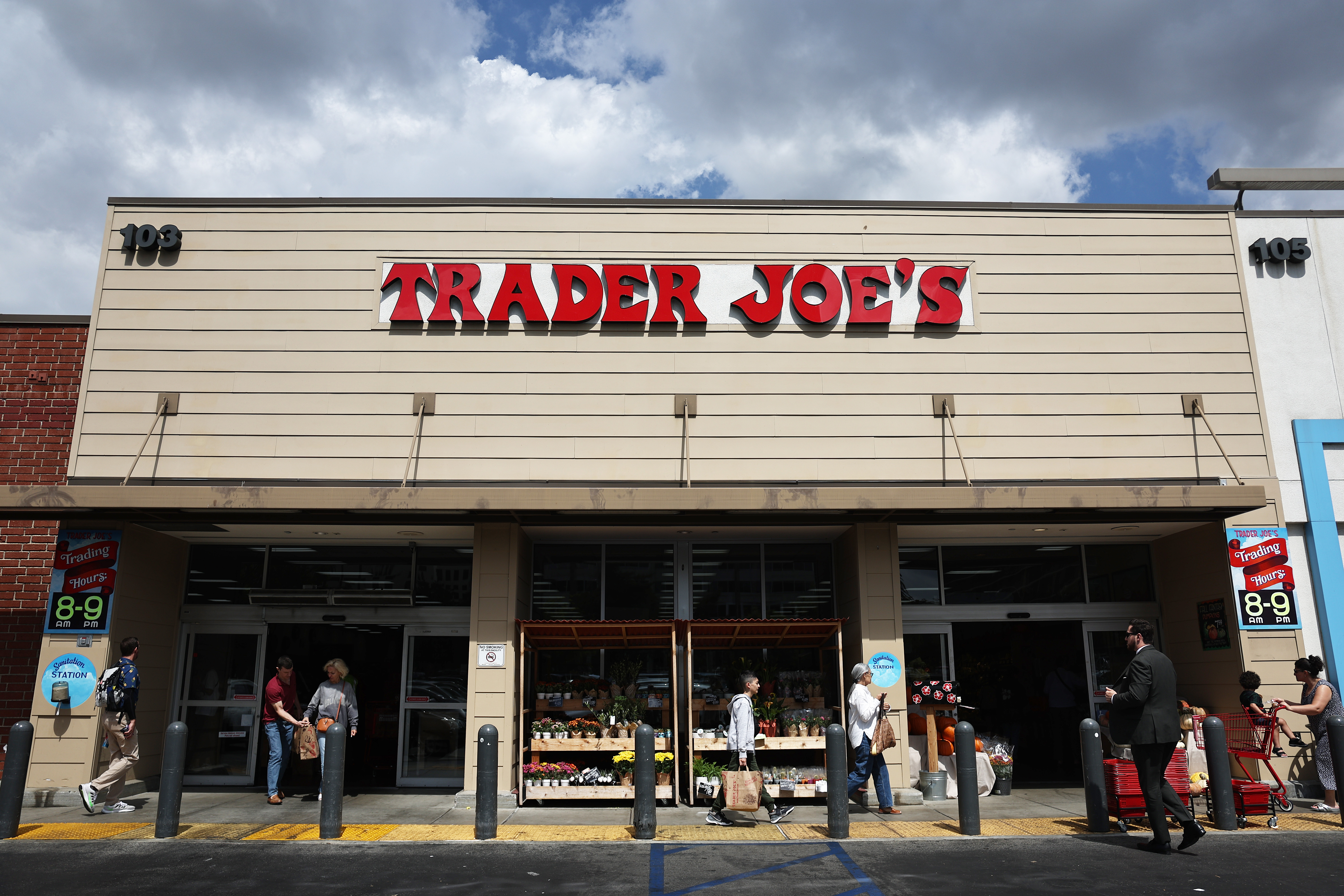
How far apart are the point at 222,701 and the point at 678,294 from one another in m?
8.64

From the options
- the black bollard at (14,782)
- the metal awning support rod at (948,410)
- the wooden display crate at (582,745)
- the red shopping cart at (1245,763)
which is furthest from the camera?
the metal awning support rod at (948,410)

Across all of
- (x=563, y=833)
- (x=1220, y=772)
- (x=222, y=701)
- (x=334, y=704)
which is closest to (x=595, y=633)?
(x=563, y=833)

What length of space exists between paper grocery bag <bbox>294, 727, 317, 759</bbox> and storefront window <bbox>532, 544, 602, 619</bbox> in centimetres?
321

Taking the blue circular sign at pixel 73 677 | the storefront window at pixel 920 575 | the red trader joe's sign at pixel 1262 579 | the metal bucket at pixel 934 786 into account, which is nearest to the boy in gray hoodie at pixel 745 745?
the metal bucket at pixel 934 786

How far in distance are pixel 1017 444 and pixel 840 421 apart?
2445 millimetres

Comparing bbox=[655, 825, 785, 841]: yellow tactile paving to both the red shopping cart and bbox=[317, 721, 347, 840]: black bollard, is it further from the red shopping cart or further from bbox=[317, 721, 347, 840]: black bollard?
the red shopping cart

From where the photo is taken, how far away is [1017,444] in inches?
487

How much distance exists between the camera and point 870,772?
34.4ft

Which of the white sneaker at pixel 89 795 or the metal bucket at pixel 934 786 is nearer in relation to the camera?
the white sneaker at pixel 89 795

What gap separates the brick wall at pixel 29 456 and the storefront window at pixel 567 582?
21.9ft

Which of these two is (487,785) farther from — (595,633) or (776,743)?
(776,743)

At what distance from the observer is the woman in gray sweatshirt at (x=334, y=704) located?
11.1 metres

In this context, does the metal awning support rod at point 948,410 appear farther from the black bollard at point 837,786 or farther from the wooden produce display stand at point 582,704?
the black bollard at point 837,786

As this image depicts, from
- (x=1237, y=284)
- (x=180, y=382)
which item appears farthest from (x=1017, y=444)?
(x=180, y=382)
